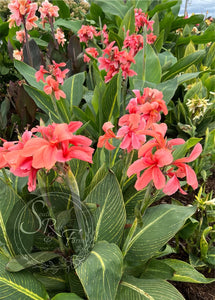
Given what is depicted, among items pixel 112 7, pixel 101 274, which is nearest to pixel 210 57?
pixel 112 7

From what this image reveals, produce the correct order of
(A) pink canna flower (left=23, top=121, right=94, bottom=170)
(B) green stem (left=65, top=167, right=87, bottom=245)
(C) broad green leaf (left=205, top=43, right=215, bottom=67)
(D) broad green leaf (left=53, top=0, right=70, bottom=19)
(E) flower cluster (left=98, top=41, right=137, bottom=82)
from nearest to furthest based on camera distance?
(A) pink canna flower (left=23, top=121, right=94, bottom=170)
(B) green stem (left=65, top=167, right=87, bottom=245)
(E) flower cluster (left=98, top=41, right=137, bottom=82)
(C) broad green leaf (left=205, top=43, right=215, bottom=67)
(D) broad green leaf (left=53, top=0, right=70, bottom=19)

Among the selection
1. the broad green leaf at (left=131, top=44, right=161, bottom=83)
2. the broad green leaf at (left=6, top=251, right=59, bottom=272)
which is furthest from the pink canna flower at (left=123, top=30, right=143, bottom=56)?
the broad green leaf at (left=6, top=251, right=59, bottom=272)

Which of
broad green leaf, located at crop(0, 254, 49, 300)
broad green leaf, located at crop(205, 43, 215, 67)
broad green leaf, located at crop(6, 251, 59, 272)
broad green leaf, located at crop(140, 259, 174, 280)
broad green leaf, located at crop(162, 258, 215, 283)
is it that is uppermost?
broad green leaf, located at crop(205, 43, 215, 67)

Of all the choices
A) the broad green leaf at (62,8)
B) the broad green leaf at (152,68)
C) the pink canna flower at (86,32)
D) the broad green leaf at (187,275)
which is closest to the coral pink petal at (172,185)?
the broad green leaf at (187,275)

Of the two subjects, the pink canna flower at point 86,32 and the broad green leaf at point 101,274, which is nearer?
the broad green leaf at point 101,274

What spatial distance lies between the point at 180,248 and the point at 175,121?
97 centimetres

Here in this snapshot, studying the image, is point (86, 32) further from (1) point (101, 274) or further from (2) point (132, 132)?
(1) point (101, 274)

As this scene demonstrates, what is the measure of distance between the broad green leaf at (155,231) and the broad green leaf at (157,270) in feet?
0.25

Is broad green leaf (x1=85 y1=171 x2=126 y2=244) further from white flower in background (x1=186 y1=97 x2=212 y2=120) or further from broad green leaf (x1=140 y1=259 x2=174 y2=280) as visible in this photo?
white flower in background (x1=186 y1=97 x2=212 y2=120)

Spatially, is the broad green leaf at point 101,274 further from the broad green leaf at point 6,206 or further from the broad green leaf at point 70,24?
the broad green leaf at point 70,24

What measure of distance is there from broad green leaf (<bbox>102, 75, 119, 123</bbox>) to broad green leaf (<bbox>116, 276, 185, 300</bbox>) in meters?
0.82

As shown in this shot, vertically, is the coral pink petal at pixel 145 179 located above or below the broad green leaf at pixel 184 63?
above

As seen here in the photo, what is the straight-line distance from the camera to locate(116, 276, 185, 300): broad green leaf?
81cm

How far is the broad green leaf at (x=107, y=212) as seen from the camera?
846 mm
